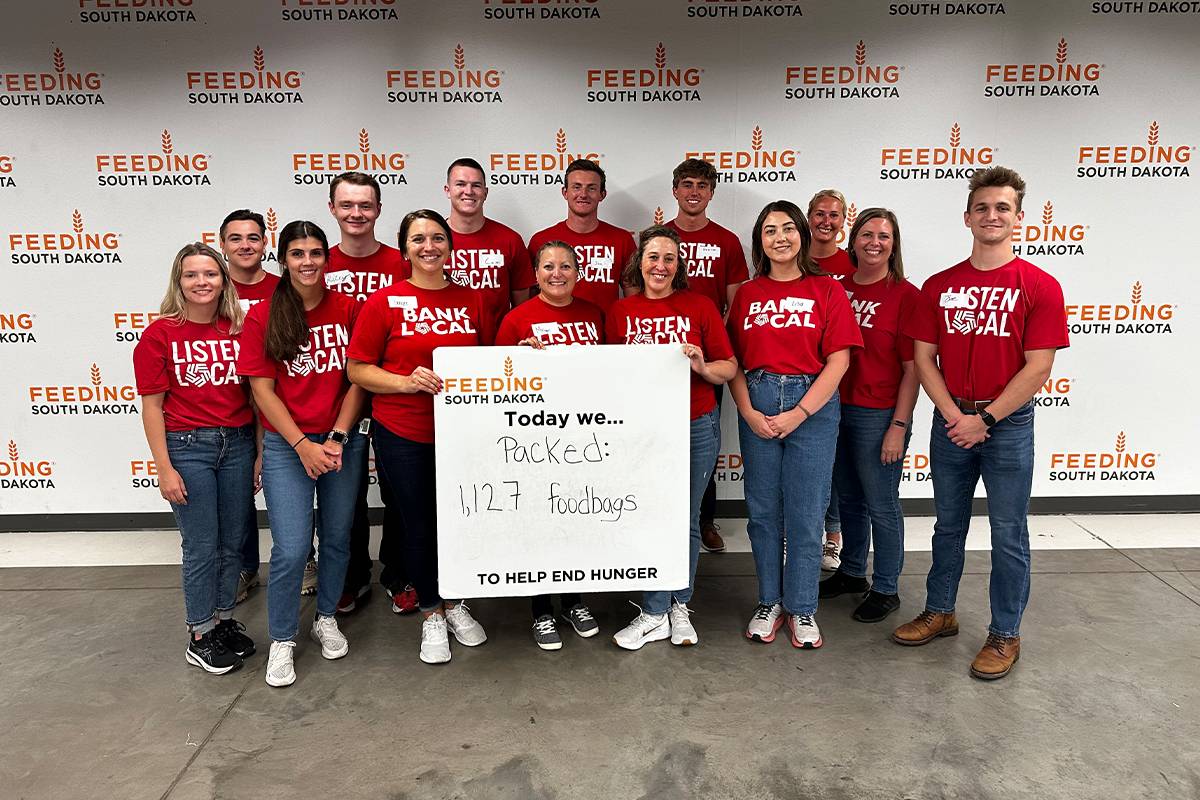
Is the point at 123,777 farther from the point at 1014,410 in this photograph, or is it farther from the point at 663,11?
the point at 663,11

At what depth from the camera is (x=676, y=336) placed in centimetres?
261

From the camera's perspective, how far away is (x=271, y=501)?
2.57 meters

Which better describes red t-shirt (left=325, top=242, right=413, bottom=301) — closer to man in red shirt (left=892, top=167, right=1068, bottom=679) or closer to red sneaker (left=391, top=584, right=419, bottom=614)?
red sneaker (left=391, top=584, right=419, bottom=614)

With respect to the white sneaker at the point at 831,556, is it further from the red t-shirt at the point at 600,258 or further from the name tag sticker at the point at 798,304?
the red t-shirt at the point at 600,258

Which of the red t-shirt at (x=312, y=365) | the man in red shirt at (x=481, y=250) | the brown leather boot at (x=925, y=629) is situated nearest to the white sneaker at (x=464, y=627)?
the red t-shirt at (x=312, y=365)

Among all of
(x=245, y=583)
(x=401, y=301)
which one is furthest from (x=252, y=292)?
(x=245, y=583)

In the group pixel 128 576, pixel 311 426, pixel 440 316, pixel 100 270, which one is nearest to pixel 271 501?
pixel 311 426

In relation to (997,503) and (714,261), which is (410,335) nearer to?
(714,261)

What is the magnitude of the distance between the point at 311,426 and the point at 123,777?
1.16 m

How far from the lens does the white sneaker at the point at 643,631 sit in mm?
2752

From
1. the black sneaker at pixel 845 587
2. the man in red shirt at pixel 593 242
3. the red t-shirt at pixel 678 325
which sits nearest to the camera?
the red t-shirt at pixel 678 325

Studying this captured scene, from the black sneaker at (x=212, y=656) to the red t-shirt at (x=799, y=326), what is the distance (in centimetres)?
221

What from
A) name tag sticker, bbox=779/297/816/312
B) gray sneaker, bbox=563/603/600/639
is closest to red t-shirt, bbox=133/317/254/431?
gray sneaker, bbox=563/603/600/639

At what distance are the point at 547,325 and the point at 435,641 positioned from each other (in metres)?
1.27
